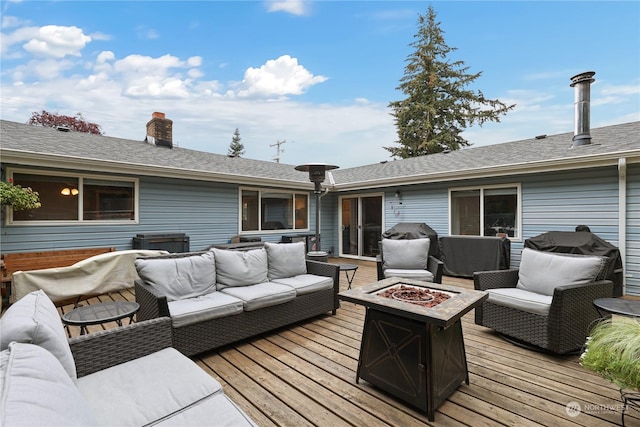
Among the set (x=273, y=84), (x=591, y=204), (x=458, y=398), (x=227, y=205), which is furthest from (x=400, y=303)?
(x=273, y=84)

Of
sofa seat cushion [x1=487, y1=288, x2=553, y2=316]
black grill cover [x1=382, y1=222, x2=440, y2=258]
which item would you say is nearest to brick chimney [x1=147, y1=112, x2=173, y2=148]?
black grill cover [x1=382, y1=222, x2=440, y2=258]

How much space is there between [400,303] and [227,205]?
6291mm

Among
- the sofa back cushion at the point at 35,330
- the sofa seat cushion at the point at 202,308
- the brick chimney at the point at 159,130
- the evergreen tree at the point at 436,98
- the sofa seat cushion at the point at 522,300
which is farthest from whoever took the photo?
the evergreen tree at the point at 436,98

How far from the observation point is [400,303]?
2240 millimetres

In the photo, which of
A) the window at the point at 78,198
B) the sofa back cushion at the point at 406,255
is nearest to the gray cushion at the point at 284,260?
the sofa back cushion at the point at 406,255

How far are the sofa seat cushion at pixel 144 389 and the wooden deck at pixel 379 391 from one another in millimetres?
664

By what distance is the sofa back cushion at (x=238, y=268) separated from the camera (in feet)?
11.6

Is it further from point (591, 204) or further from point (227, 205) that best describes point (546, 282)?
point (227, 205)

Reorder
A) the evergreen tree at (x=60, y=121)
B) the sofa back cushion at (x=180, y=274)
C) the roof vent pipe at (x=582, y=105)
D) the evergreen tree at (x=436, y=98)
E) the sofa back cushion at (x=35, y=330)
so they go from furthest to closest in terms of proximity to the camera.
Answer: the evergreen tree at (x=436, y=98), the evergreen tree at (x=60, y=121), the roof vent pipe at (x=582, y=105), the sofa back cushion at (x=180, y=274), the sofa back cushion at (x=35, y=330)

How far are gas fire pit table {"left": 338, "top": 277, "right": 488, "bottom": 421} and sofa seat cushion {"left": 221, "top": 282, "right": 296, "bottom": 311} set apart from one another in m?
1.16

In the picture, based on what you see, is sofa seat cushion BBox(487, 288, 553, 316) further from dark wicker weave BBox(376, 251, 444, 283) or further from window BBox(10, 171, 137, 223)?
window BBox(10, 171, 137, 223)

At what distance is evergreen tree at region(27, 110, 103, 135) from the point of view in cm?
1513

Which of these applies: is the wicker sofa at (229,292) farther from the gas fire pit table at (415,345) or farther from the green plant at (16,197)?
the green plant at (16,197)

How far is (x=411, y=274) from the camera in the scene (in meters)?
4.64
